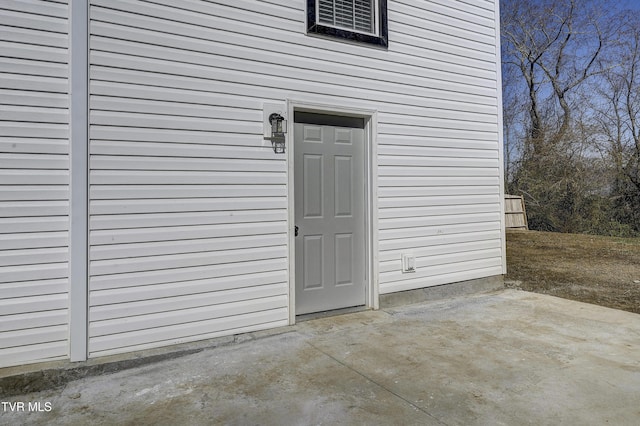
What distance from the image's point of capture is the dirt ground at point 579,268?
4773mm

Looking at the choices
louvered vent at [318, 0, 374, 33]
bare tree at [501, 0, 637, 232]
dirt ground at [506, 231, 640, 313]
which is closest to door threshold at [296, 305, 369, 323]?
dirt ground at [506, 231, 640, 313]

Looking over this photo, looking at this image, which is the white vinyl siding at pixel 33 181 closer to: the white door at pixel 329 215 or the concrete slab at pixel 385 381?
the concrete slab at pixel 385 381

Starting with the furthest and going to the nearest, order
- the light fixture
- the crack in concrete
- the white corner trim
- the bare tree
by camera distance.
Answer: the bare tree < the light fixture < the white corner trim < the crack in concrete

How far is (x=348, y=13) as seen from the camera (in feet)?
13.1

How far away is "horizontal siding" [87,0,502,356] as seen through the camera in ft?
9.75

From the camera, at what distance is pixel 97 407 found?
2.33 m

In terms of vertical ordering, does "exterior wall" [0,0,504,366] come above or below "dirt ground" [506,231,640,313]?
above

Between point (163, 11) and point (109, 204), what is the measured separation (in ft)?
4.94

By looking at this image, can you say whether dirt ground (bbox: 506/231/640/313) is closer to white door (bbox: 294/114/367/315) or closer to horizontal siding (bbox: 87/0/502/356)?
horizontal siding (bbox: 87/0/502/356)

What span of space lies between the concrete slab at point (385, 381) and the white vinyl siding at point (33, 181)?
1.41 ft

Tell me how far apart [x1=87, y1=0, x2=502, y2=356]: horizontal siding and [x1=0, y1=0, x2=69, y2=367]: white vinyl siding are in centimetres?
19

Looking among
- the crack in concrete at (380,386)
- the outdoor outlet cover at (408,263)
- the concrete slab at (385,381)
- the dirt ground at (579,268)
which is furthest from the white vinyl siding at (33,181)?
the dirt ground at (579,268)

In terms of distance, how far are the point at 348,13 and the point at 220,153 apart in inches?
75.4

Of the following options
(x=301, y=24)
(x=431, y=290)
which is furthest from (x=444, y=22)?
(x=431, y=290)
